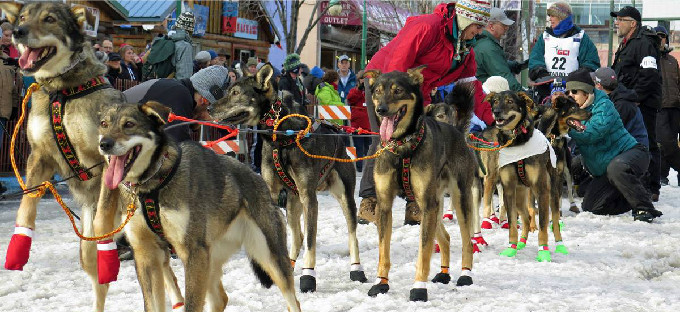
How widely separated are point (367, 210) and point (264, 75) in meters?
3.01

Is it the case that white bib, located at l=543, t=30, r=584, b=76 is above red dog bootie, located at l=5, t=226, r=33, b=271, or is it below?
above

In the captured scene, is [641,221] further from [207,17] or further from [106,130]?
[207,17]

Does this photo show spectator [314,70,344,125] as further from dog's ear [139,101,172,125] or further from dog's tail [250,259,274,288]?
dog's ear [139,101,172,125]

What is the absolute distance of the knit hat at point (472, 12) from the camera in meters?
6.30

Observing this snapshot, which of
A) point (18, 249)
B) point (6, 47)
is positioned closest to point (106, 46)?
point (6, 47)

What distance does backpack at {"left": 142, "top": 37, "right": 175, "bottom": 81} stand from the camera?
9695mm

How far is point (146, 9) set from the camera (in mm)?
21656

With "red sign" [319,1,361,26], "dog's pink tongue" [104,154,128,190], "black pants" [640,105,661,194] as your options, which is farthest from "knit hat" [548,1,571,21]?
"red sign" [319,1,361,26]

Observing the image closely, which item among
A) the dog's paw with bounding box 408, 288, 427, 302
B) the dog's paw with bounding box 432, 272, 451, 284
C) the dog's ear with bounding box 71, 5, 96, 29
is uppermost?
the dog's ear with bounding box 71, 5, 96, 29

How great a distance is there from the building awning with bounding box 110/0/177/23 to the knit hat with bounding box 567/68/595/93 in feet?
45.9

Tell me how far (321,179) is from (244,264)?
3.14ft

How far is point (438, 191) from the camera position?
18.8 ft

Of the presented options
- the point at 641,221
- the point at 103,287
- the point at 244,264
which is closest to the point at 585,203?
the point at 641,221

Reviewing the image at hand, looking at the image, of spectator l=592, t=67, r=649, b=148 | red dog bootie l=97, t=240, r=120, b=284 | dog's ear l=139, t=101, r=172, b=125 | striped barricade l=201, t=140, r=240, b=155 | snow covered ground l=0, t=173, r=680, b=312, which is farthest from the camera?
spectator l=592, t=67, r=649, b=148
